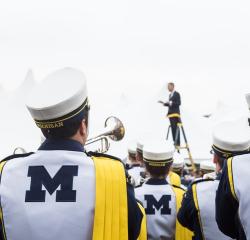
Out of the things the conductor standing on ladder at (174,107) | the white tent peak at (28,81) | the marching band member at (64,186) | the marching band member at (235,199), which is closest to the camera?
the marching band member at (64,186)

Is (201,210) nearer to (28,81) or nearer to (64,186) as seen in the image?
(64,186)

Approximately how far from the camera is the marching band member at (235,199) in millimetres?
1920

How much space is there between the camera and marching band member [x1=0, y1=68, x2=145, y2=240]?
1.69 meters

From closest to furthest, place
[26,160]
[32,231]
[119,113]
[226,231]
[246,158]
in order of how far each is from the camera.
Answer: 1. [32,231]
2. [26,160]
3. [246,158]
4. [226,231]
5. [119,113]

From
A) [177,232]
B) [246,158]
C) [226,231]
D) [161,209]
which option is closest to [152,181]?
[161,209]

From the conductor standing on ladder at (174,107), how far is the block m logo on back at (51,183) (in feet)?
30.5

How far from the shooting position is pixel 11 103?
1405 centimetres

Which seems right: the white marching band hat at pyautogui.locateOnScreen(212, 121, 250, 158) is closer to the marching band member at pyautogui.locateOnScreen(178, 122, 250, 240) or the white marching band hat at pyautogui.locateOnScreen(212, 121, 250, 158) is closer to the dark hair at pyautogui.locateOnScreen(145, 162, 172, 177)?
the marching band member at pyautogui.locateOnScreen(178, 122, 250, 240)

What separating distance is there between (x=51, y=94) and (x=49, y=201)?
0.49m

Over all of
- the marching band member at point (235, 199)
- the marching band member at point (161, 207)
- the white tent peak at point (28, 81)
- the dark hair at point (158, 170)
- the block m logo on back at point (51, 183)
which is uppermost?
the block m logo on back at point (51, 183)

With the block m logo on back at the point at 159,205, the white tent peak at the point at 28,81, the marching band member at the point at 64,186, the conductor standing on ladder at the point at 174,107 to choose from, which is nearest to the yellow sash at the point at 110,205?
the marching band member at the point at 64,186

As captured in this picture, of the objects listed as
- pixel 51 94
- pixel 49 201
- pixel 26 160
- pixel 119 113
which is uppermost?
pixel 51 94

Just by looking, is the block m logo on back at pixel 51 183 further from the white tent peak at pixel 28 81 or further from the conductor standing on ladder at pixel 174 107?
the white tent peak at pixel 28 81

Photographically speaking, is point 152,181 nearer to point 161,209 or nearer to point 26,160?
point 161,209
